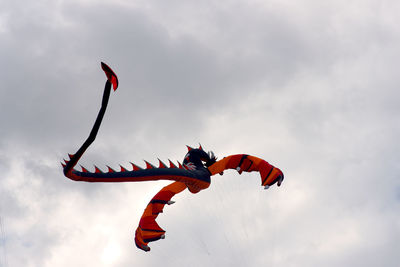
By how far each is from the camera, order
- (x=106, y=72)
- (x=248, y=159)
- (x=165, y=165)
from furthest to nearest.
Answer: (x=248, y=159) → (x=165, y=165) → (x=106, y=72)

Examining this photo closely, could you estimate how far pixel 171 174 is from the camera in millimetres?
33688

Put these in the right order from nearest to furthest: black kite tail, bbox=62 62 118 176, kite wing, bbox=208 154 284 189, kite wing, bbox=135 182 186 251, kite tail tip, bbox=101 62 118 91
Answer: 1. kite tail tip, bbox=101 62 118 91
2. black kite tail, bbox=62 62 118 176
3. kite wing, bbox=135 182 186 251
4. kite wing, bbox=208 154 284 189

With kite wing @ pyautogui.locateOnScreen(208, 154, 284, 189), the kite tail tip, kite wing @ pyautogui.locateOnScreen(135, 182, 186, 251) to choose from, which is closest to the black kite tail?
the kite tail tip

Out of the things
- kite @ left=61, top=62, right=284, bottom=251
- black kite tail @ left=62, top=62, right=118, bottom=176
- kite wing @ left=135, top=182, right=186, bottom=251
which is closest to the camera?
black kite tail @ left=62, top=62, right=118, bottom=176

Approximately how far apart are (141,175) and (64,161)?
4938 millimetres

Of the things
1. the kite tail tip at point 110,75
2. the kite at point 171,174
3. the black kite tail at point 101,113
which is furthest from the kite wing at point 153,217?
the kite tail tip at point 110,75

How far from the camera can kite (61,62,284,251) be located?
32.6 meters

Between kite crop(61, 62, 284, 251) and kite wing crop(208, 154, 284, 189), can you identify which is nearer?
kite crop(61, 62, 284, 251)

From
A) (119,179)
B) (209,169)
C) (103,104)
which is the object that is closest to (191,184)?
(209,169)

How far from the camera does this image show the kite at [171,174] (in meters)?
32.6

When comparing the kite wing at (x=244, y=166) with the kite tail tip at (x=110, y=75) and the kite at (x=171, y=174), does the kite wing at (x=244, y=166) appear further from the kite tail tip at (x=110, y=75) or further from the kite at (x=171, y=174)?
the kite tail tip at (x=110, y=75)

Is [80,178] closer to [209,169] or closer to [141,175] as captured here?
[141,175]

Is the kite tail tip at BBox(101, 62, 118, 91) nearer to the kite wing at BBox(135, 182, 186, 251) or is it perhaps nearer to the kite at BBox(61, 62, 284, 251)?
the kite at BBox(61, 62, 284, 251)

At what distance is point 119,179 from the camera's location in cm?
3269
